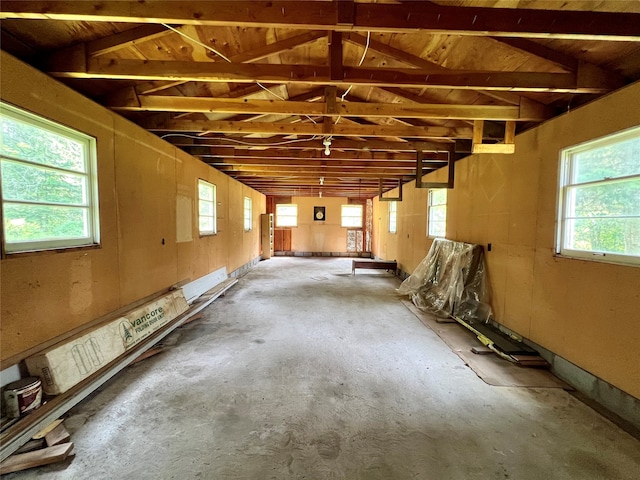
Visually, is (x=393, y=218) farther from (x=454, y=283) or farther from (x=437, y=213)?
(x=454, y=283)

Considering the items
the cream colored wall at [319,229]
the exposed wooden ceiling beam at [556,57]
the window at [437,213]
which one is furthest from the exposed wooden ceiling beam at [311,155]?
the cream colored wall at [319,229]

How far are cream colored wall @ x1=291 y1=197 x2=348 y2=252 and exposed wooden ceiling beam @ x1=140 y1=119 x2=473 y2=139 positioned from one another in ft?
25.3

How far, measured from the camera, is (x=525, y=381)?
2.34m

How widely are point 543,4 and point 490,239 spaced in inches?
96.6

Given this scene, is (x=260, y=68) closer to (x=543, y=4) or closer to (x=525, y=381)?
(x=543, y=4)

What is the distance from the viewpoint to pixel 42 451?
1519 mm

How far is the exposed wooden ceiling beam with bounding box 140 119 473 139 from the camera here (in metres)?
3.22

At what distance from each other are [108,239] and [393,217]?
7.14 metres

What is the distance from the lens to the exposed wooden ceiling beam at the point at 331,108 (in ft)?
8.52

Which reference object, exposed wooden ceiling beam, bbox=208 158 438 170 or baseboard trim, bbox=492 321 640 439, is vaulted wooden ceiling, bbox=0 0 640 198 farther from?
baseboard trim, bbox=492 321 640 439

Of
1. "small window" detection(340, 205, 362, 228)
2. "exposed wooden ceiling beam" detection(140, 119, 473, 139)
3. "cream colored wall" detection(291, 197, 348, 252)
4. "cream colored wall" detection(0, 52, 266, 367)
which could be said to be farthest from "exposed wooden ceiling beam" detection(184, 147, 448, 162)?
"small window" detection(340, 205, 362, 228)

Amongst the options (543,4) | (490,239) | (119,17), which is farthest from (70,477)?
(490,239)

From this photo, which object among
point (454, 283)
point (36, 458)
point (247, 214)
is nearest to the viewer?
point (36, 458)

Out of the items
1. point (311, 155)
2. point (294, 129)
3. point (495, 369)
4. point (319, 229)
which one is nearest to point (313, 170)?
point (311, 155)
